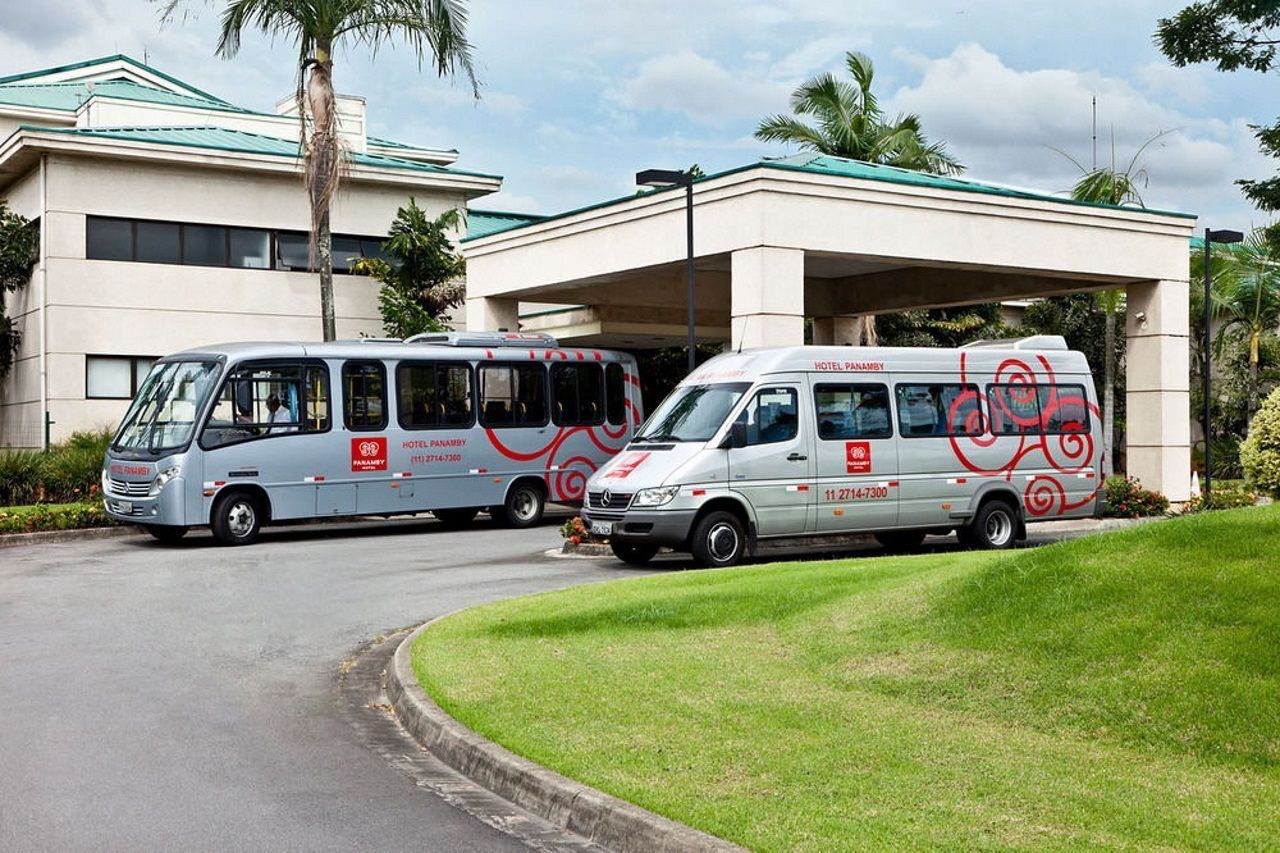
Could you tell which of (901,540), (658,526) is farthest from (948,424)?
(658,526)

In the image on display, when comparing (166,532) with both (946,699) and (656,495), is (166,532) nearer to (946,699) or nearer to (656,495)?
(656,495)

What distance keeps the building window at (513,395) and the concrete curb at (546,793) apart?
15720 mm

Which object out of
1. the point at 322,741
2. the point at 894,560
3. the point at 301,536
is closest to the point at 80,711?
the point at 322,741

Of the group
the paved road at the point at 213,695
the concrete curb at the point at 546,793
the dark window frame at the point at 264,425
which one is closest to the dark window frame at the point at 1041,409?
the paved road at the point at 213,695

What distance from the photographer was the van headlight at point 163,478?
20969 mm

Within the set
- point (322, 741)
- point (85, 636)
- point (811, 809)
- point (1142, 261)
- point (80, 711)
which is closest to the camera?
point (811, 809)

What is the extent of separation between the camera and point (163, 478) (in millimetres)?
21031

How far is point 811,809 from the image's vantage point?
19.9 ft

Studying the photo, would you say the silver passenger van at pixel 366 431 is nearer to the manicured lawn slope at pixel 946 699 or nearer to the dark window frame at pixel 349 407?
the dark window frame at pixel 349 407

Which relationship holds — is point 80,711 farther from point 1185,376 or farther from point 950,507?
point 1185,376

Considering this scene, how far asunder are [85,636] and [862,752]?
315 inches

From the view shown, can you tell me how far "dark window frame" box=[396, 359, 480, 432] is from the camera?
2367cm

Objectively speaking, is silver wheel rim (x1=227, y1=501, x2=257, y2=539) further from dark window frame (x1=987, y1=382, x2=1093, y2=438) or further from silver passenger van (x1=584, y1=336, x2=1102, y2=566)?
dark window frame (x1=987, y1=382, x2=1093, y2=438)

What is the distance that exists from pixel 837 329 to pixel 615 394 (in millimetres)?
7307
